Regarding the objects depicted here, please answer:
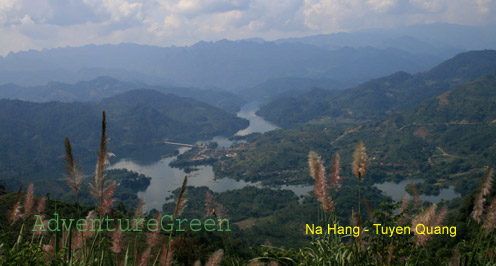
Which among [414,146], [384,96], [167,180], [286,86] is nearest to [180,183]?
[167,180]

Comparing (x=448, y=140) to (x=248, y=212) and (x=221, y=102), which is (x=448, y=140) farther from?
(x=221, y=102)

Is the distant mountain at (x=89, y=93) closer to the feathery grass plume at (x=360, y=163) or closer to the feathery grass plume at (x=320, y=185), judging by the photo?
the feathery grass plume at (x=320, y=185)

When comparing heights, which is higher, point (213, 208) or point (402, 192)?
point (213, 208)

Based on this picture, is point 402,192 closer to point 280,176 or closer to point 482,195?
point 280,176

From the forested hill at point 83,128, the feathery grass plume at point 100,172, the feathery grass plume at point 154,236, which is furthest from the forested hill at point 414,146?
the feathery grass plume at point 100,172

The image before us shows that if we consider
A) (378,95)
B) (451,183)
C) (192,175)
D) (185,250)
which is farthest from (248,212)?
(378,95)

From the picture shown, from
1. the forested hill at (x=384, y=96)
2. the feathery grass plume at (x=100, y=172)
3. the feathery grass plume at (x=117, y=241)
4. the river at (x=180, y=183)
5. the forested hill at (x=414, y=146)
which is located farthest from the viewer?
the forested hill at (x=384, y=96)
